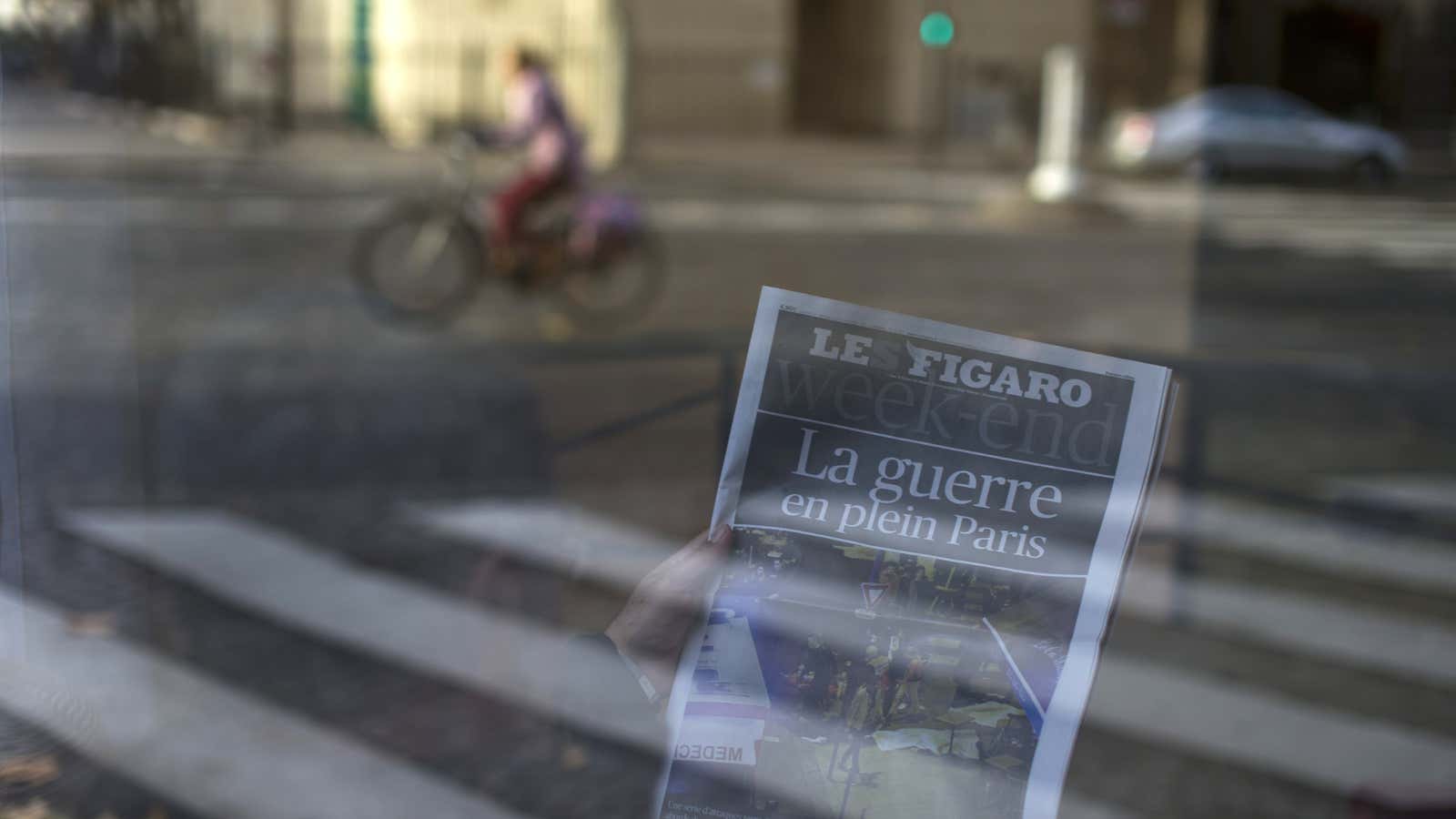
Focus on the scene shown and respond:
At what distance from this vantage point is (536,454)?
6.70 m

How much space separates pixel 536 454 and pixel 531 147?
4.33 meters

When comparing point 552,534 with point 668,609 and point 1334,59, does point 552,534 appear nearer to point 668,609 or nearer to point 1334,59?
point 668,609

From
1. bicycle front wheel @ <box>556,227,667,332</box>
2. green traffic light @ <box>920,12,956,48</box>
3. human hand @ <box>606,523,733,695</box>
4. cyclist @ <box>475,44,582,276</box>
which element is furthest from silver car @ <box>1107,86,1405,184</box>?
human hand @ <box>606,523,733,695</box>

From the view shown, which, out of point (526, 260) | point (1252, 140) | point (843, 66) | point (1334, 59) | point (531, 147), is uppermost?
point (1334, 59)

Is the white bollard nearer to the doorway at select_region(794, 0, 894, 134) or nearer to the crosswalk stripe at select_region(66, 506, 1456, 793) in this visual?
the crosswalk stripe at select_region(66, 506, 1456, 793)

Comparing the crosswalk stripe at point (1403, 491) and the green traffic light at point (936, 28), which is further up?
the green traffic light at point (936, 28)

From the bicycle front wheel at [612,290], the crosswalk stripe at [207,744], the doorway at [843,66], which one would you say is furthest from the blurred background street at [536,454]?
the doorway at [843,66]

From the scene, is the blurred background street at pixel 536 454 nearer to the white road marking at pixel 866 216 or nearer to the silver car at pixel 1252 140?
the white road marking at pixel 866 216

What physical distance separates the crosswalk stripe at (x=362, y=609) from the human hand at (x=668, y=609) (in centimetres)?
239

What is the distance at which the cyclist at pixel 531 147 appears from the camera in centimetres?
1014

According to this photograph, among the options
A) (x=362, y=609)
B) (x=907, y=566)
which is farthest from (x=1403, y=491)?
(x=907, y=566)

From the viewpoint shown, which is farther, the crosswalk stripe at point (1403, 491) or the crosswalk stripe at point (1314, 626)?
the crosswalk stripe at point (1403, 491)

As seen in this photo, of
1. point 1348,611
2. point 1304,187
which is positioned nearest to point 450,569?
point 1348,611

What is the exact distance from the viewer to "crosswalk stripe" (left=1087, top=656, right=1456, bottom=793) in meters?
3.66
